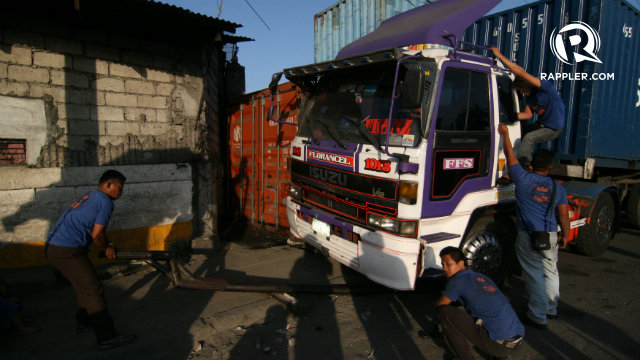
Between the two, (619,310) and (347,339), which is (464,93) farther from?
→ (619,310)

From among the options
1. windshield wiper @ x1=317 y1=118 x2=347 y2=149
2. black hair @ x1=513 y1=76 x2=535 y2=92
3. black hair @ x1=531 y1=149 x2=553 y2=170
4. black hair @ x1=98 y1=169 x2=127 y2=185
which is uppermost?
black hair @ x1=513 y1=76 x2=535 y2=92

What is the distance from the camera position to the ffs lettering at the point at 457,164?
10.8ft

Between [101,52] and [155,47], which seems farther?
[155,47]

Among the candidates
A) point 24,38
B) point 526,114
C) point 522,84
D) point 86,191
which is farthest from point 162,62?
point 526,114

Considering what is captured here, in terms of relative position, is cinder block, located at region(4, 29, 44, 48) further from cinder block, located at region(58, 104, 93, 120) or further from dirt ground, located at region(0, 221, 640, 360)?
dirt ground, located at region(0, 221, 640, 360)

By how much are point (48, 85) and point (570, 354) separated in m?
6.49

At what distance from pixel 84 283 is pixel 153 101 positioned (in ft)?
10.3

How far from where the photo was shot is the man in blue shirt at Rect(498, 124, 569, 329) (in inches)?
129

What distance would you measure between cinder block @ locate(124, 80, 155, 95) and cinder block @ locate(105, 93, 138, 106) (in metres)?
0.09

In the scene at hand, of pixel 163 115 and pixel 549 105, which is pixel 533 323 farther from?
pixel 163 115

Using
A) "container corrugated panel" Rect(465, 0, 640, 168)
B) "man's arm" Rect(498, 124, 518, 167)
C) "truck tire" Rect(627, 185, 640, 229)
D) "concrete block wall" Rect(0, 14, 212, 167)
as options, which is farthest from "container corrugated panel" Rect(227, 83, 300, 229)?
"truck tire" Rect(627, 185, 640, 229)

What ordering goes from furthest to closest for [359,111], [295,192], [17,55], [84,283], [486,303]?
[295,192], [17,55], [359,111], [84,283], [486,303]

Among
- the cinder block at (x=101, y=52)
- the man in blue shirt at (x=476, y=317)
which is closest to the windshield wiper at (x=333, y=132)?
the man in blue shirt at (x=476, y=317)

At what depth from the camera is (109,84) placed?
190 inches
